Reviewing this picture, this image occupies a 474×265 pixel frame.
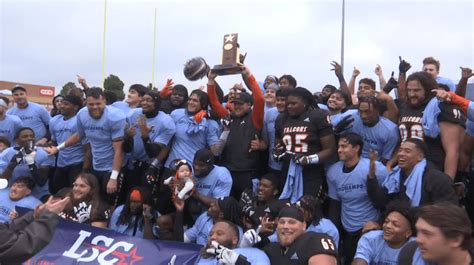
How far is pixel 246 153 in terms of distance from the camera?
22.9 ft

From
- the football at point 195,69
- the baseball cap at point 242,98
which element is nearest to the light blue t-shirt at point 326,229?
the baseball cap at point 242,98

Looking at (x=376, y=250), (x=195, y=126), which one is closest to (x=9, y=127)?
(x=195, y=126)

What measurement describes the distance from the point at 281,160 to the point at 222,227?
115 centimetres

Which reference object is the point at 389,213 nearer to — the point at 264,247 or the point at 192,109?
the point at 264,247

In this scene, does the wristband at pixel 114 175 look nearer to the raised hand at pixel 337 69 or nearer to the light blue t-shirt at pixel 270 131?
the light blue t-shirt at pixel 270 131

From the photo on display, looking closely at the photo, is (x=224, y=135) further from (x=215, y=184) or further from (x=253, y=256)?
(x=253, y=256)

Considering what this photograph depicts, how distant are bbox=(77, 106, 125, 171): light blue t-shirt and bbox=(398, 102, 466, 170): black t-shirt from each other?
148 inches

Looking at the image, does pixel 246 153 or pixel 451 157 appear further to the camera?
pixel 246 153

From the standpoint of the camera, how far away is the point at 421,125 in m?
5.73

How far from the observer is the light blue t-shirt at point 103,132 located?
7.45m

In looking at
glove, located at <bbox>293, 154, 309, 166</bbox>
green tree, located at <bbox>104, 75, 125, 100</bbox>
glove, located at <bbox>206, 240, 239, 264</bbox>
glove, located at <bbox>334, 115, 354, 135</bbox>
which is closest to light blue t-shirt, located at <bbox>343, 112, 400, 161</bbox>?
glove, located at <bbox>334, 115, 354, 135</bbox>

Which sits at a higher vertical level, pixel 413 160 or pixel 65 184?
pixel 413 160

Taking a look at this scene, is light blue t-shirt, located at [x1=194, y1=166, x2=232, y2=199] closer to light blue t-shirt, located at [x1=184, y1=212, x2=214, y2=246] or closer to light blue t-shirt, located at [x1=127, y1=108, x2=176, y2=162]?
light blue t-shirt, located at [x1=184, y1=212, x2=214, y2=246]

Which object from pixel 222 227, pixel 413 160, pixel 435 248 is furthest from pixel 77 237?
pixel 435 248
